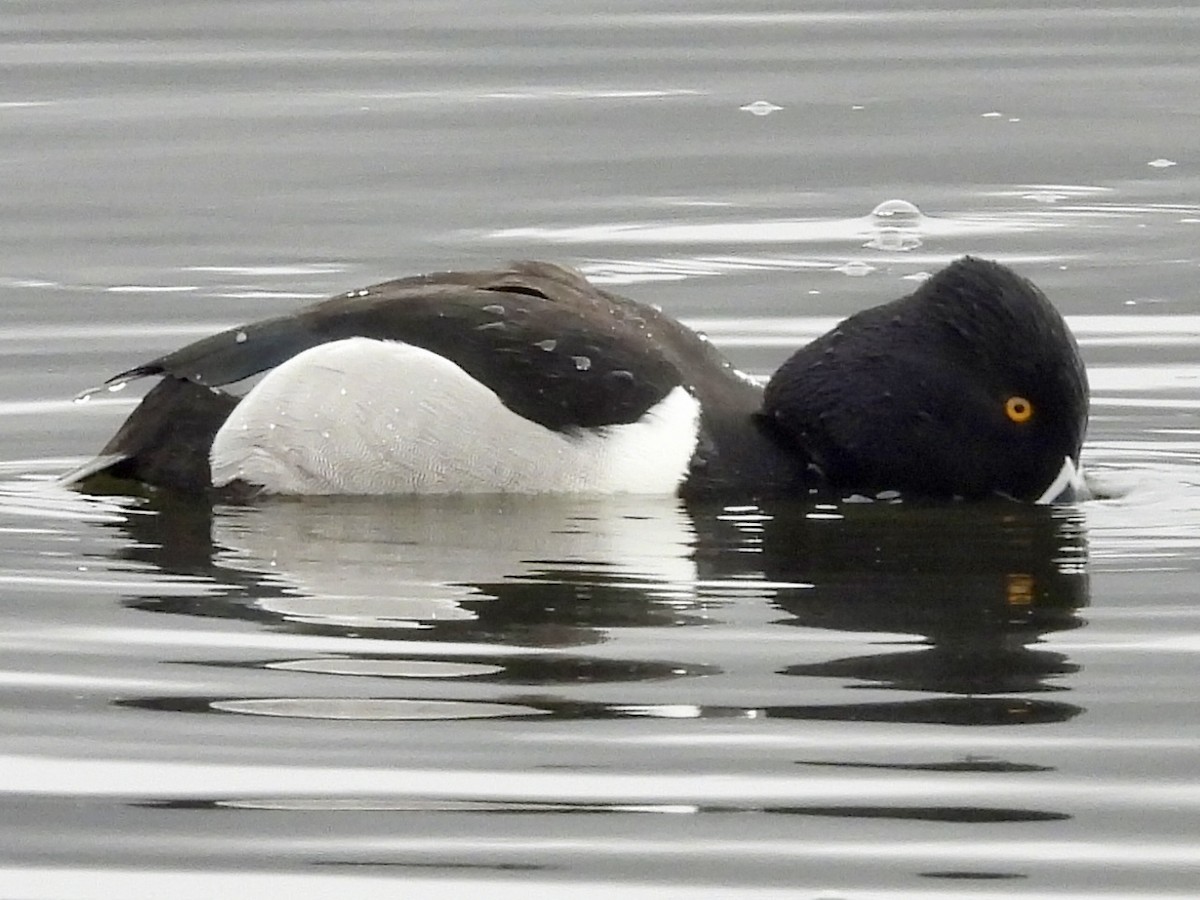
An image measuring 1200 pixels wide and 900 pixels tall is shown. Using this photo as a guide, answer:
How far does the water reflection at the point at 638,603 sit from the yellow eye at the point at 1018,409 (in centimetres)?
25

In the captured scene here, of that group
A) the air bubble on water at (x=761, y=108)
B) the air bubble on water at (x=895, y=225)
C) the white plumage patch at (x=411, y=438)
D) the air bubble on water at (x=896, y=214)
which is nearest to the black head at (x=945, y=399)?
the white plumage patch at (x=411, y=438)

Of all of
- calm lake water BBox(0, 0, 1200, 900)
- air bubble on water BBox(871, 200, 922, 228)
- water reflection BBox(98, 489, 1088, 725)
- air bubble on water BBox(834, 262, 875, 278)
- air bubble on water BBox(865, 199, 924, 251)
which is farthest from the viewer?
air bubble on water BBox(871, 200, 922, 228)

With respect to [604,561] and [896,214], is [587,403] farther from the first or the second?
[896,214]

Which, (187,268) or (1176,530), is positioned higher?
(187,268)

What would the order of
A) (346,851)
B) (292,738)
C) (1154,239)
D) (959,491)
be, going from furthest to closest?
(1154,239) < (959,491) < (292,738) < (346,851)

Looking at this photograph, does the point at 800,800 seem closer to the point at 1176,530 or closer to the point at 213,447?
the point at 1176,530

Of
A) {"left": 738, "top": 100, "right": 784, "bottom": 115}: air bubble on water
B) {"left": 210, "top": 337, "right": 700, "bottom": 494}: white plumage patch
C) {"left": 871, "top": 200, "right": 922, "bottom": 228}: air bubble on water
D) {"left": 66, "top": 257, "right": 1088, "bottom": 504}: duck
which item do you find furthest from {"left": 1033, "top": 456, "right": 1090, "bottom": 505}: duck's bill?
{"left": 738, "top": 100, "right": 784, "bottom": 115}: air bubble on water

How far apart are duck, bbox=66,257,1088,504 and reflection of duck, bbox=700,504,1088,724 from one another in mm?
199

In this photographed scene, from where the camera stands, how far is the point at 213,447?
26.6 ft

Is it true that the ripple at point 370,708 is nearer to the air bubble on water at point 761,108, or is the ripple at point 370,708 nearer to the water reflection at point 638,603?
the water reflection at point 638,603

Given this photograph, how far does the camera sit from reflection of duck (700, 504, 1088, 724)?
6004 mm

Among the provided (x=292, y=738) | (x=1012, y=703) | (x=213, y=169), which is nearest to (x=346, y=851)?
(x=292, y=738)

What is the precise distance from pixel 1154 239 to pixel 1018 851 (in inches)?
274

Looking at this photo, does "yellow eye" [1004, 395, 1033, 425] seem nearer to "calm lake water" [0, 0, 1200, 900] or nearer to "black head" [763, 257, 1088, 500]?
"black head" [763, 257, 1088, 500]
